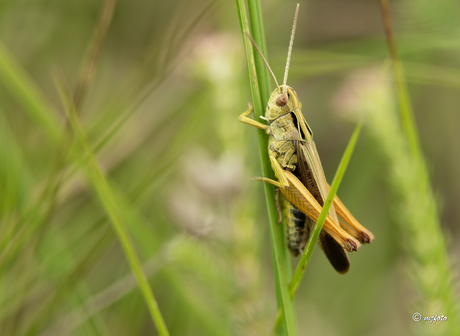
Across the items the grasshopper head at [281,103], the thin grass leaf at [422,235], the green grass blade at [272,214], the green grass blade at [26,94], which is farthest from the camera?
the green grass blade at [26,94]

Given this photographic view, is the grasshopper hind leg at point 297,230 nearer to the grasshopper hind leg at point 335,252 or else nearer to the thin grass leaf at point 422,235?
the grasshopper hind leg at point 335,252

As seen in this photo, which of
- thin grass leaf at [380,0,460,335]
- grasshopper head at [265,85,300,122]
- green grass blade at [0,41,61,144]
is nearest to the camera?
thin grass leaf at [380,0,460,335]

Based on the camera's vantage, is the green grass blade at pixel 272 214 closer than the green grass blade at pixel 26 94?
Yes

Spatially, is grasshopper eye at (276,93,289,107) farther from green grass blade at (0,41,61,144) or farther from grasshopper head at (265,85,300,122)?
green grass blade at (0,41,61,144)

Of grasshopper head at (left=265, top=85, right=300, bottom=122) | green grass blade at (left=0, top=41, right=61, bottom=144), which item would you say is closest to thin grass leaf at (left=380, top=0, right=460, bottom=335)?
grasshopper head at (left=265, top=85, right=300, bottom=122)

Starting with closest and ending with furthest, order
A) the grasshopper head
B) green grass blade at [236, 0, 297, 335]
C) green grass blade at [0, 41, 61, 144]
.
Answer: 1. green grass blade at [236, 0, 297, 335]
2. the grasshopper head
3. green grass blade at [0, 41, 61, 144]

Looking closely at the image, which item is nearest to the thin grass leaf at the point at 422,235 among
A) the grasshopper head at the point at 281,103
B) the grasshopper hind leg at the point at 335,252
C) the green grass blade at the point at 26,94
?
the grasshopper hind leg at the point at 335,252

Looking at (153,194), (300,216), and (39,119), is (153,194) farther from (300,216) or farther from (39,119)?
(300,216)
